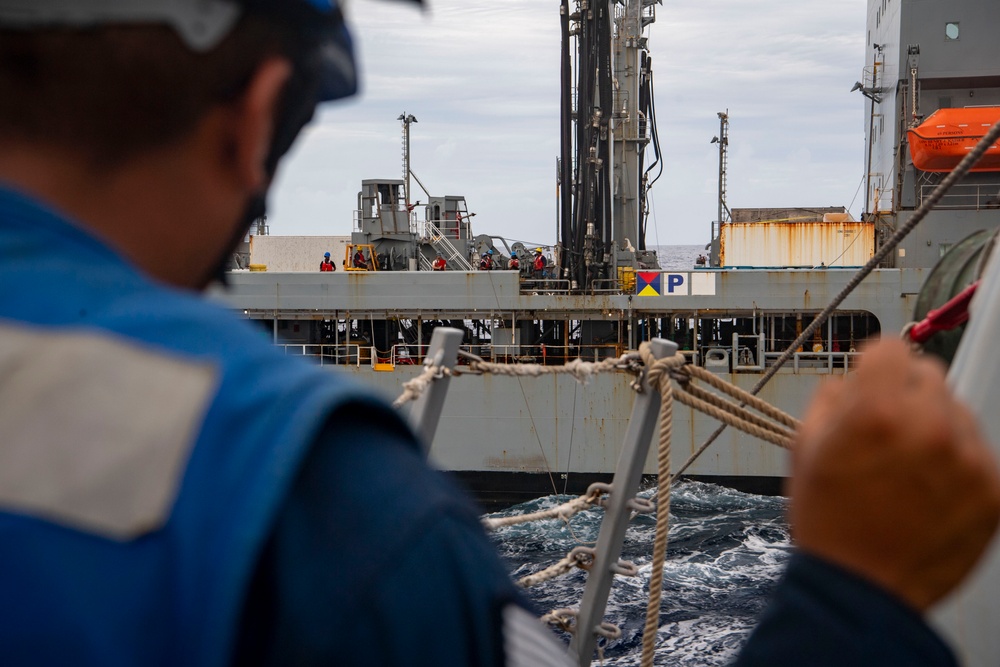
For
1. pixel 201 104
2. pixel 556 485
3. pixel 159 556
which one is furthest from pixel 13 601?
pixel 556 485

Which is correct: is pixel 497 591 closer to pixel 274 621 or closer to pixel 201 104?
pixel 274 621

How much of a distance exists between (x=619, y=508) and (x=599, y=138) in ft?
54.3

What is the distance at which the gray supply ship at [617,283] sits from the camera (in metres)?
15.7

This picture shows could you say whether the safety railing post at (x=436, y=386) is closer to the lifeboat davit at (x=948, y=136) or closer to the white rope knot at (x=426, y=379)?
the white rope knot at (x=426, y=379)

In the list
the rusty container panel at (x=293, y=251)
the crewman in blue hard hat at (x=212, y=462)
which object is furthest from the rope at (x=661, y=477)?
the rusty container panel at (x=293, y=251)

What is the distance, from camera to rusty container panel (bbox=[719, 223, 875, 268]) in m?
19.0

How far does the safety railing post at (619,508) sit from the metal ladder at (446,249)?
17.1 metres

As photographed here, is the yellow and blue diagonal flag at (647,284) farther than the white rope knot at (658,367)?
Yes

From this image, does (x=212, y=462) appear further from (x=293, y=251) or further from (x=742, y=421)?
(x=293, y=251)

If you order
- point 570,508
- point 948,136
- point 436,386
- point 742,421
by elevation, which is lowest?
point 570,508

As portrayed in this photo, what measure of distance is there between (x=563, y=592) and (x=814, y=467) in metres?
10.5

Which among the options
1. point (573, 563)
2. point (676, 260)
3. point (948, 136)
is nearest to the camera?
point (573, 563)

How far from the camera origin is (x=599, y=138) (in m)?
18.7

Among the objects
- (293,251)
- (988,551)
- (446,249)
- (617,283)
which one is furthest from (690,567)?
(293,251)
